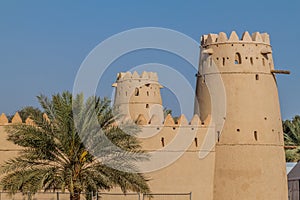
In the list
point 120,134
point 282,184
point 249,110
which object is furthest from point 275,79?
point 120,134

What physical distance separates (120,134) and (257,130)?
9402mm

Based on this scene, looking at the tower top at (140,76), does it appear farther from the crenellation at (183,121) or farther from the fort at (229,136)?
the crenellation at (183,121)

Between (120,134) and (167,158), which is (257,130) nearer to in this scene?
(167,158)

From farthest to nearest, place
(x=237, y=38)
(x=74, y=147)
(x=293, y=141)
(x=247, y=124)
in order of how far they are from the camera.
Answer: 1. (x=293, y=141)
2. (x=237, y=38)
3. (x=247, y=124)
4. (x=74, y=147)

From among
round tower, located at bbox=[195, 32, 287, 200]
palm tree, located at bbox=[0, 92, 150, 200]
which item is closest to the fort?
round tower, located at bbox=[195, 32, 287, 200]

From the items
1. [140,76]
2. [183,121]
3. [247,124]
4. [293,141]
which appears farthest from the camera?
[293,141]

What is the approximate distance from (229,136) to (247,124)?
870 millimetres

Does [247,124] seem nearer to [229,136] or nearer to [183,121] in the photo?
[229,136]

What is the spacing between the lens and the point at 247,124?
85.5 ft

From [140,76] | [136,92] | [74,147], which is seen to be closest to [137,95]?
[136,92]

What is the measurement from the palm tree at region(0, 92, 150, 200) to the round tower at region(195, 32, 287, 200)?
27.7ft

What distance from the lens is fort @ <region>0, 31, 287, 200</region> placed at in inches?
1011

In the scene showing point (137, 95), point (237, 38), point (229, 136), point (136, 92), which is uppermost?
point (237, 38)

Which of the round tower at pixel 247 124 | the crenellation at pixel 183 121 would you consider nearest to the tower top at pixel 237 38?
the round tower at pixel 247 124
